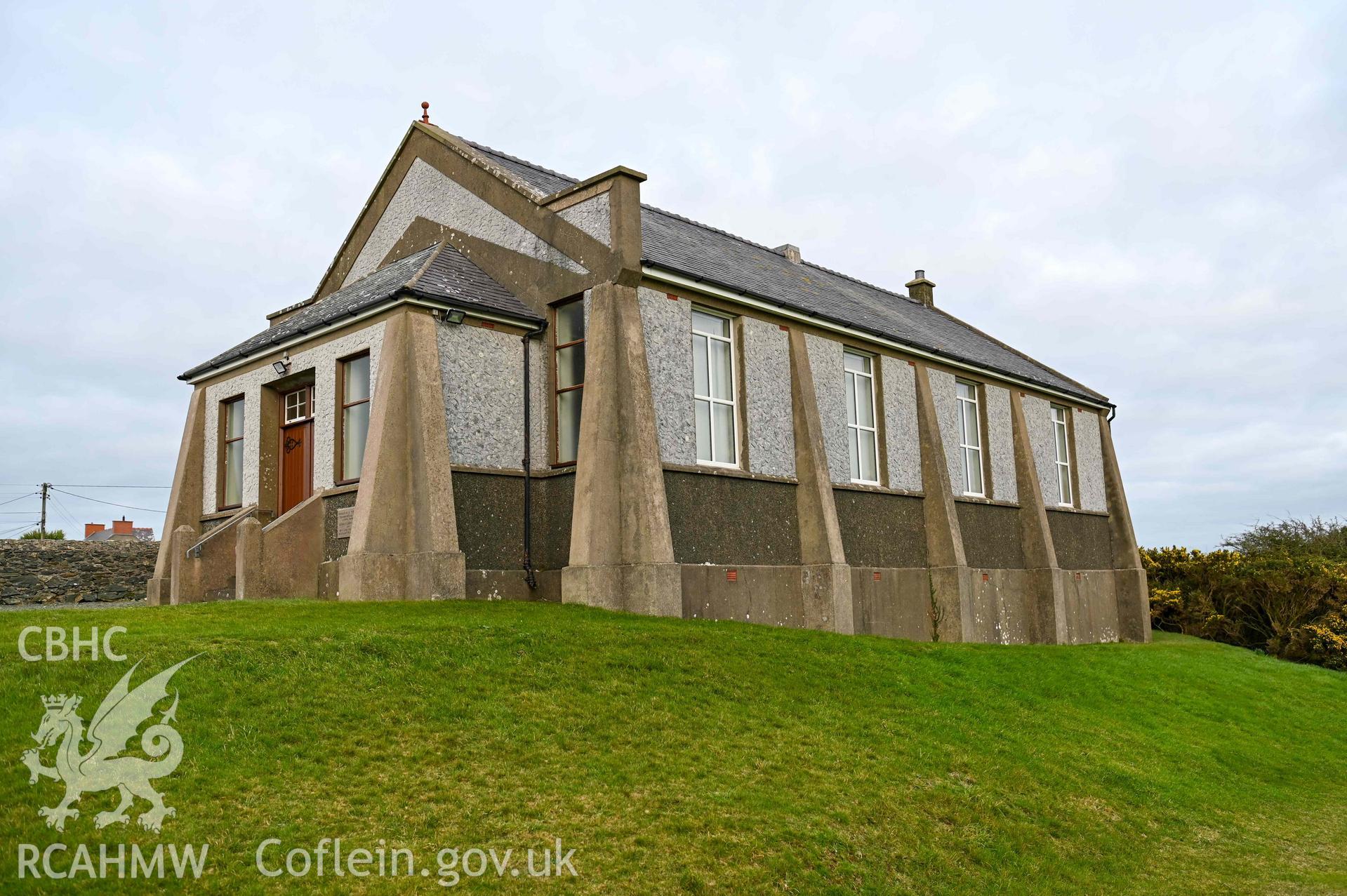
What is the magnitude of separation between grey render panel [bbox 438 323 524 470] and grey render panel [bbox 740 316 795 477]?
3.73 m

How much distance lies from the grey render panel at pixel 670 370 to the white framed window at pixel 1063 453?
14.0 meters

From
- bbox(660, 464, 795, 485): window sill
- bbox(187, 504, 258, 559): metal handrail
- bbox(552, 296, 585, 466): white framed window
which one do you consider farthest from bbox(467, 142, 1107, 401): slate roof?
bbox(187, 504, 258, 559): metal handrail

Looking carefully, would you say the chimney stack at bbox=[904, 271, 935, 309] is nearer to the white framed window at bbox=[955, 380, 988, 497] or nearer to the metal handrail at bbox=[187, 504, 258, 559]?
the white framed window at bbox=[955, 380, 988, 497]

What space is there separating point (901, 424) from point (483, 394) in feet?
29.3

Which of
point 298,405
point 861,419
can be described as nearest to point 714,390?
point 861,419

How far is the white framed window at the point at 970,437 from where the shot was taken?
24062mm

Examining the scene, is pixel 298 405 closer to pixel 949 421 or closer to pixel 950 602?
pixel 950 602

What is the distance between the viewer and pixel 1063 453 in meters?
28.4

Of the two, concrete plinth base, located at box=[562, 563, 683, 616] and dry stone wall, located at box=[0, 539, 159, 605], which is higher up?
dry stone wall, located at box=[0, 539, 159, 605]

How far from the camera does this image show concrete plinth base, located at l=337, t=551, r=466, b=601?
14773mm

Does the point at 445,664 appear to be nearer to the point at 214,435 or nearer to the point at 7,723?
the point at 7,723

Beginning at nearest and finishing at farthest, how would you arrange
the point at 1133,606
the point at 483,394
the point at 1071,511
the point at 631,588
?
the point at 631,588 < the point at 483,394 < the point at 1071,511 < the point at 1133,606

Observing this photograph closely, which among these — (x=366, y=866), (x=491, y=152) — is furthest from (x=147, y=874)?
(x=491, y=152)

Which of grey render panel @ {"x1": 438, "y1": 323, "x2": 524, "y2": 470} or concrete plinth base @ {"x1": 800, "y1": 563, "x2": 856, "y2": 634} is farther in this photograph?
concrete plinth base @ {"x1": 800, "y1": 563, "x2": 856, "y2": 634}
